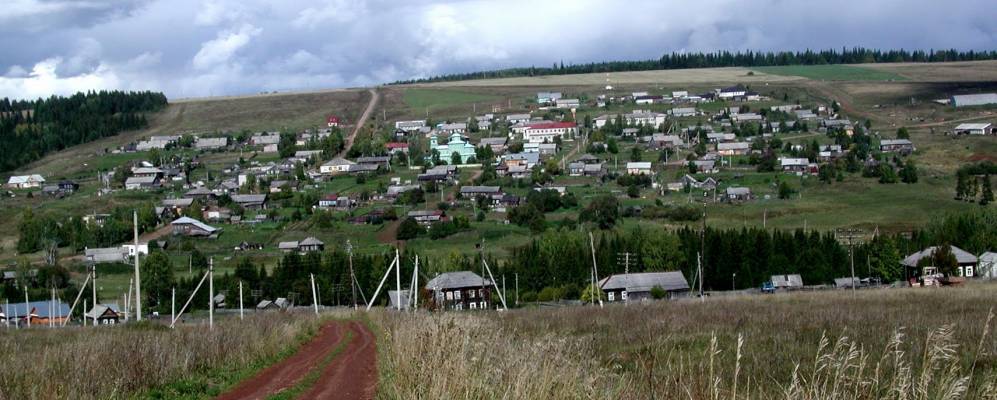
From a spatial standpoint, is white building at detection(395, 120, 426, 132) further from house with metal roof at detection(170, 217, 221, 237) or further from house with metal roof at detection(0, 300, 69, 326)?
house with metal roof at detection(0, 300, 69, 326)

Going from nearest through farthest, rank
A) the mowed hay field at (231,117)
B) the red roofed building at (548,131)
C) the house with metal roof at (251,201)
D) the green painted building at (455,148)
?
the house with metal roof at (251,201), the green painted building at (455,148), the red roofed building at (548,131), the mowed hay field at (231,117)

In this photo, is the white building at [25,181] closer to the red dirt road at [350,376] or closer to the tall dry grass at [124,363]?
the red dirt road at [350,376]

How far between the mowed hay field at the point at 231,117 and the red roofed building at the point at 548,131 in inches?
1481

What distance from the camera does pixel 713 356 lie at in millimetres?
6125

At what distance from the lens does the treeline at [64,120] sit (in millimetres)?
157000

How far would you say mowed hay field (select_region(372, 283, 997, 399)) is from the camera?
638 cm

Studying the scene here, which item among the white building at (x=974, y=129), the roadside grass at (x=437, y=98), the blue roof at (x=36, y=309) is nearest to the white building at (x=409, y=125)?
the roadside grass at (x=437, y=98)

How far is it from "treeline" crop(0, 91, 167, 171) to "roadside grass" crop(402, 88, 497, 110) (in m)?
46.1

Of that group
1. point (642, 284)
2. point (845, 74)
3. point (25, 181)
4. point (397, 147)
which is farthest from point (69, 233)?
point (845, 74)

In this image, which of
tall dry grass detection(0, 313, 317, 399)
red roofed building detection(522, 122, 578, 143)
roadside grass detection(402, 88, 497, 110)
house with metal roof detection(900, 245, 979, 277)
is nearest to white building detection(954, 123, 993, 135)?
red roofed building detection(522, 122, 578, 143)

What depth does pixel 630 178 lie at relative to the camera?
102m

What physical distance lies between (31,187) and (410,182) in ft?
163

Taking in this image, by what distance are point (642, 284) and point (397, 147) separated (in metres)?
78.5

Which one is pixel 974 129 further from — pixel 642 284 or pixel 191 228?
pixel 191 228
